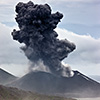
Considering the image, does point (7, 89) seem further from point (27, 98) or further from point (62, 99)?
point (62, 99)

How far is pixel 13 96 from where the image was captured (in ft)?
605

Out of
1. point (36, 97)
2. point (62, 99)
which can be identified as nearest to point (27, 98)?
point (36, 97)

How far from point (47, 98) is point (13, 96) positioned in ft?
75.9

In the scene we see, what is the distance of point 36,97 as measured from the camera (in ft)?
640

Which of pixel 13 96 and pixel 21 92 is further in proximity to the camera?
pixel 21 92

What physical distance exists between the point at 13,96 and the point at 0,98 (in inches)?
419

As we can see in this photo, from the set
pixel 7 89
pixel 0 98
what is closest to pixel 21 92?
pixel 7 89

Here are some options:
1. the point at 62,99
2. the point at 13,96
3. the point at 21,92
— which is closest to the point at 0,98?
the point at 13,96

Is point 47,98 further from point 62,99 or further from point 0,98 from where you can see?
point 0,98

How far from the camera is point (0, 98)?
176 meters

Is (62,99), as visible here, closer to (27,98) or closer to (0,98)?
(27,98)

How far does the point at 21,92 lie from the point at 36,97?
10693mm

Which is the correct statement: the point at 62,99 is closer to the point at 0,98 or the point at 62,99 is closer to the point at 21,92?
the point at 21,92

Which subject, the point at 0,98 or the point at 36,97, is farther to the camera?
the point at 36,97
